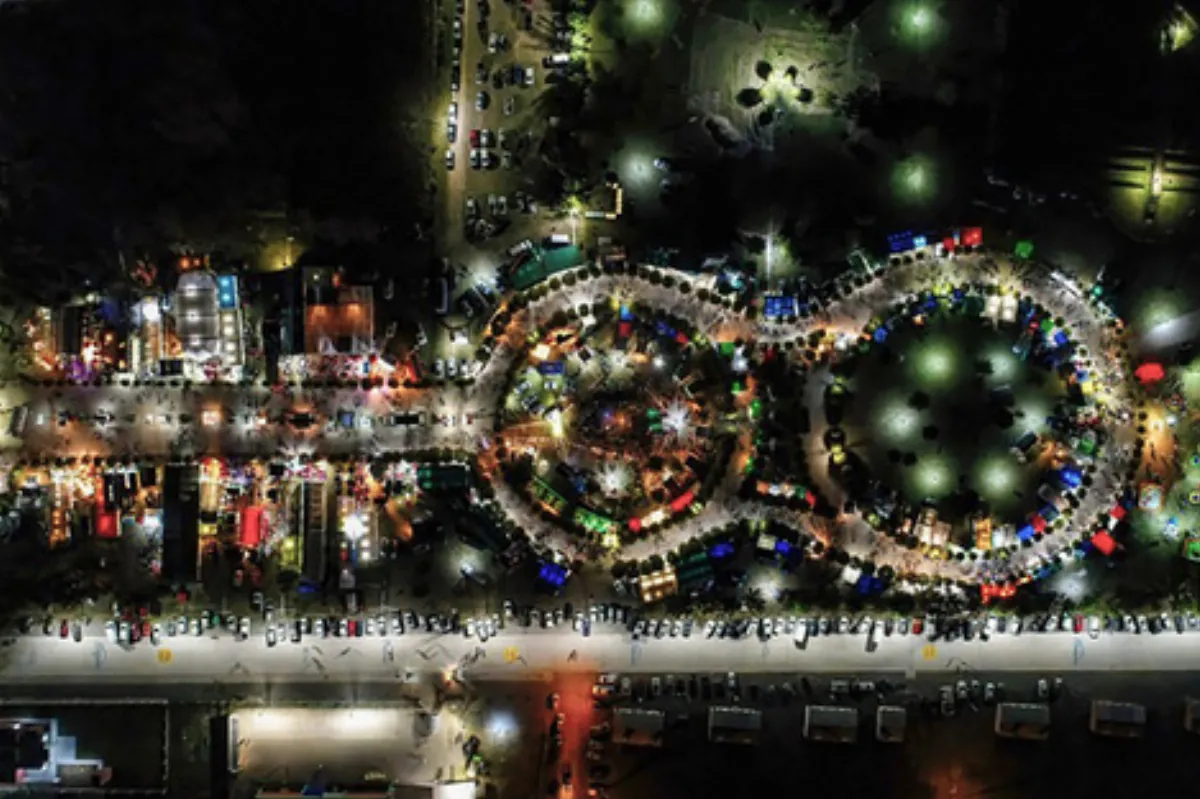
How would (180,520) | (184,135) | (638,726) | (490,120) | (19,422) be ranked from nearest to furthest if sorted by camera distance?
(180,520) < (638,726) < (19,422) < (184,135) < (490,120)

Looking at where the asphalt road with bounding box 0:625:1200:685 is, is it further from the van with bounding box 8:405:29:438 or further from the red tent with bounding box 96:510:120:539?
the van with bounding box 8:405:29:438

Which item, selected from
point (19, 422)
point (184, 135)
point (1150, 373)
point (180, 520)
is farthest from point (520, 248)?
point (1150, 373)

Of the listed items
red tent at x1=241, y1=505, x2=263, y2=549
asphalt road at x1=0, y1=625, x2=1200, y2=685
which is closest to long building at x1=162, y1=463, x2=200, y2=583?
red tent at x1=241, y1=505, x2=263, y2=549

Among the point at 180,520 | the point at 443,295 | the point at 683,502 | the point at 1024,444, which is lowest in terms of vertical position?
the point at 180,520

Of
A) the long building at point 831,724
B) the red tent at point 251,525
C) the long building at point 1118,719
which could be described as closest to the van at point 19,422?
the red tent at point 251,525

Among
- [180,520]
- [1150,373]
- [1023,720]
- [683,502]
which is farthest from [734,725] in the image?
[180,520]

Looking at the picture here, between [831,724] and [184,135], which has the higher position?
[184,135]

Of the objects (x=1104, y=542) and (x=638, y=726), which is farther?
(x=1104, y=542)

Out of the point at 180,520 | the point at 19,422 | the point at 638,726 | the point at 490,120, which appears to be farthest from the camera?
the point at 490,120

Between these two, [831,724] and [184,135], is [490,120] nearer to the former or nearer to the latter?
[184,135]
